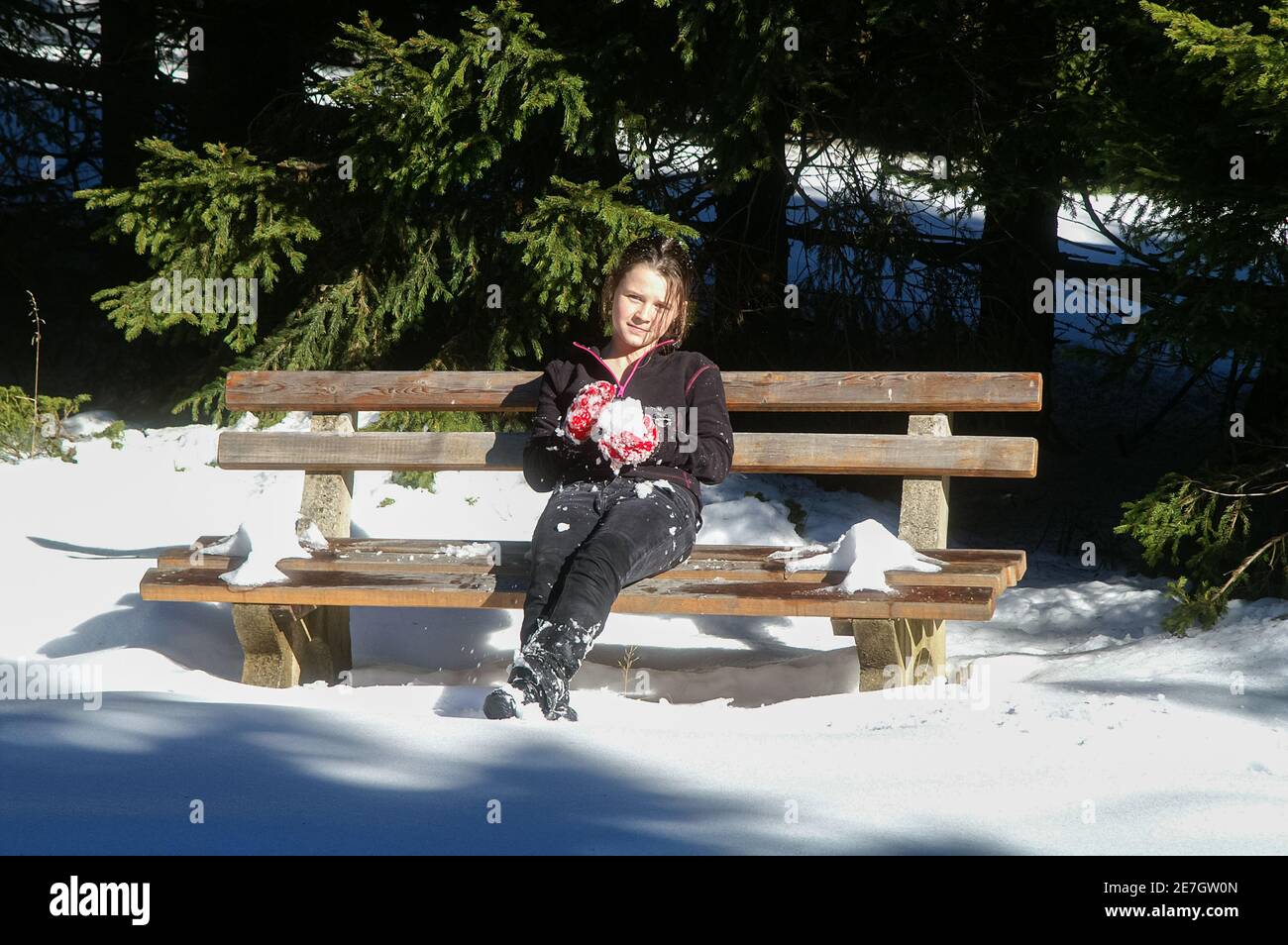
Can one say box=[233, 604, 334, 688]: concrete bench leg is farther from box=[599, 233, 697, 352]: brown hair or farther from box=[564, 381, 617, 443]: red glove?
box=[599, 233, 697, 352]: brown hair

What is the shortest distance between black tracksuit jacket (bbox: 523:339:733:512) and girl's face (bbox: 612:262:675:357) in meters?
0.10

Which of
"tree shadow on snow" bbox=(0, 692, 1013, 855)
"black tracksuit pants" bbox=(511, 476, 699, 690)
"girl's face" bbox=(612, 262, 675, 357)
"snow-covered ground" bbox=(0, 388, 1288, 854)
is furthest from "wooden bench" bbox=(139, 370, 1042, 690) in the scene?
"tree shadow on snow" bbox=(0, 692, 1013, 855)

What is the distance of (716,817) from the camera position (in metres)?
2.55

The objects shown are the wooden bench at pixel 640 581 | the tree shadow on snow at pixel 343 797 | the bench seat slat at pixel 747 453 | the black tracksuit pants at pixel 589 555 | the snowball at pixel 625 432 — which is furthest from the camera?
the bench seat slat at pixel 747 453

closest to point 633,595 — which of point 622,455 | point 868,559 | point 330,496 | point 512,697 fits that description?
point 622,455

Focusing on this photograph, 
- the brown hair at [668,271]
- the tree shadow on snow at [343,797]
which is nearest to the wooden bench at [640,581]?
the brown hair at [668,271]

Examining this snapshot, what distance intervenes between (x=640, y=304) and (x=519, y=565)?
99cm

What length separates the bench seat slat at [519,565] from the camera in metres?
4.03

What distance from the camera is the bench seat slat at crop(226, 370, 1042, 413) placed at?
4.50 meters

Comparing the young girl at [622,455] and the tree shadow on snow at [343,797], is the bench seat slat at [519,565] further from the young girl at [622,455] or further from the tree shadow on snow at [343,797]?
the tree shadow on snow at [343,797]

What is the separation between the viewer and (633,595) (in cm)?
392

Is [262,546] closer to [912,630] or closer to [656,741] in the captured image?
[656,741]

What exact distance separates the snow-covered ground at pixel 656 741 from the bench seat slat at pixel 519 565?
34 centimetres


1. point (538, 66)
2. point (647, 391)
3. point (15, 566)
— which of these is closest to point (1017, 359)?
point (538, 66)
